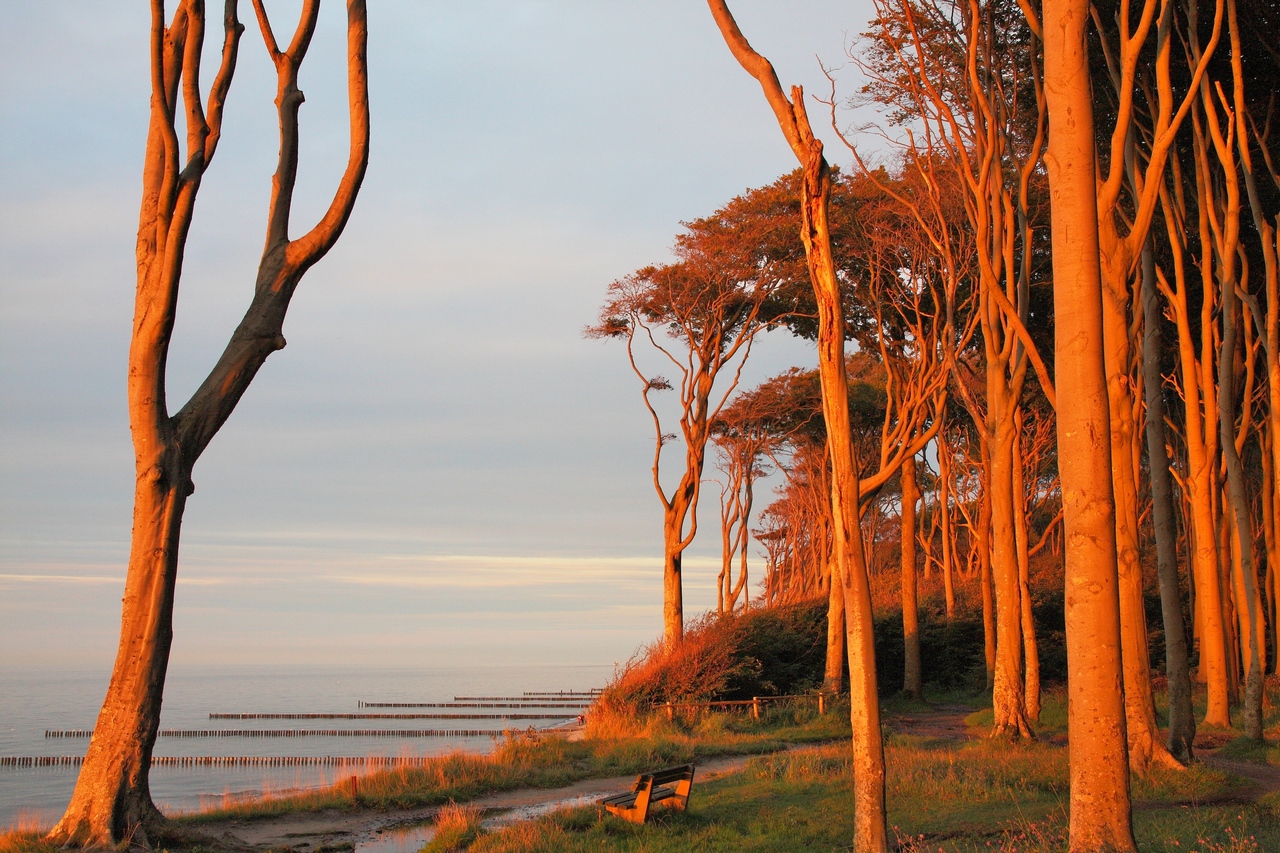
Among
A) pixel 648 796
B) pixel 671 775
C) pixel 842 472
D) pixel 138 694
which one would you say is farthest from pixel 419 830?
pixel 842 472

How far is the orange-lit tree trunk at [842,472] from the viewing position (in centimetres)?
661

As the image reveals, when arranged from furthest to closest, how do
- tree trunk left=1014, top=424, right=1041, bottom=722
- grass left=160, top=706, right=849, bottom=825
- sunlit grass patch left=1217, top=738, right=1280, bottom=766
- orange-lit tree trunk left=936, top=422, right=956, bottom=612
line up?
orange-lit tree trunk left=936, top=422, right=956, bottom=612
tree trunk left=1014, top=424, right=1041, bottom=722
sunlit grass patch left=1217, top=738, right=1280, bottom=766
grass left=160, top=706, right=849, bottom=825

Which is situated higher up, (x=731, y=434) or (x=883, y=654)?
(x=731, y=434)

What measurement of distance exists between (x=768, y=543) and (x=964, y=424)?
26583 millimetres

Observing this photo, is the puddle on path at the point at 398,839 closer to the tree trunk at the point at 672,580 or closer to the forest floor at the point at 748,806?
the forest floor at the point at 748,806

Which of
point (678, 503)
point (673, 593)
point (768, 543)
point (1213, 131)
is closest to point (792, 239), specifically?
point (678, 503)

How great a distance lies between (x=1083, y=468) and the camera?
613 centimetres

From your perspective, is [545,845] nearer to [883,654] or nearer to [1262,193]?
[1262,193]

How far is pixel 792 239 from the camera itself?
22.1 meters

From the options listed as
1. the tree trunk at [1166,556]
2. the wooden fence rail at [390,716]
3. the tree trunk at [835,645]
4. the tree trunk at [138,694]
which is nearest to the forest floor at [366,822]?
the tree trunk at [138,694]

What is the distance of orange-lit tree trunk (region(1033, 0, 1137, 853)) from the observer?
5.80 meters

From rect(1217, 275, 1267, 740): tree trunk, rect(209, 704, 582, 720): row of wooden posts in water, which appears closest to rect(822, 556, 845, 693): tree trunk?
rect(1217, 275, 1267, 740): tree trunk

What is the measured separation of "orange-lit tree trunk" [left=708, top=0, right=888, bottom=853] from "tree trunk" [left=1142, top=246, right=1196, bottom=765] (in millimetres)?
5982

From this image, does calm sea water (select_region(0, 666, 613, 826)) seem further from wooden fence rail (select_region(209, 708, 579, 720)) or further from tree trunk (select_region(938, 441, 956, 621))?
tree trunk (select_region(938, 441, 956, 621))
